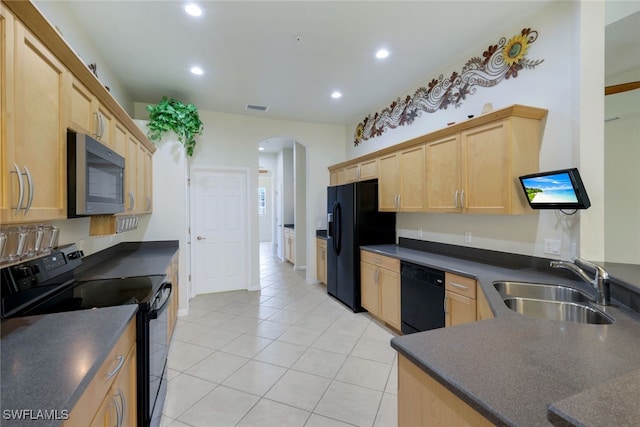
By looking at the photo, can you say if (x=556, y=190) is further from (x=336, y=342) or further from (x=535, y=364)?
(x=336, y=342)

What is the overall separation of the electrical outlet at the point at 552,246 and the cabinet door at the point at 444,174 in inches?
28.6

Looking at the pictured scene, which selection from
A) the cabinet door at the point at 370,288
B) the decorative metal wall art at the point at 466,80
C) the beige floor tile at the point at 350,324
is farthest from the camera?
the cabinet door at the point at 370,288

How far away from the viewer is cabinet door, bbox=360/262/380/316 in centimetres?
353

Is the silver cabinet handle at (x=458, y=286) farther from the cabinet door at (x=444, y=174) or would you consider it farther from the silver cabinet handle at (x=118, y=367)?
the silver cabinet handle at (x=118, y=367)

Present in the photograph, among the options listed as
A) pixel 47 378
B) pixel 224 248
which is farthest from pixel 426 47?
pixel 224 248

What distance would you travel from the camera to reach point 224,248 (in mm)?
4891

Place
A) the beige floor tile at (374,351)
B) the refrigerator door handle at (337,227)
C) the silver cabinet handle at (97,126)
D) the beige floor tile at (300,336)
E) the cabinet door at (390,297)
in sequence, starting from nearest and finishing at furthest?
the silver cabinet handle at (97,126) < the beige floor tile at (374,351) < the beige floor tile at (300,336) < the cabinet door at (390,297) < the refrigerator door handle at (337,227)

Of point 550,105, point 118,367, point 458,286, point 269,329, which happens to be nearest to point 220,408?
point 118,367

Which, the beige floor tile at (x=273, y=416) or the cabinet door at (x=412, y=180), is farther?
the cabinet door at (x=412, y=180)

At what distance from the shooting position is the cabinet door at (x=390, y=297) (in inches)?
125

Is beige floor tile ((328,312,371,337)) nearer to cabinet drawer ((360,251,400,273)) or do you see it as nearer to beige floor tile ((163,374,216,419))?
cabinet drawer ((360,251,400,273))

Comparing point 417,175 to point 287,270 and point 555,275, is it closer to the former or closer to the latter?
point 555,275

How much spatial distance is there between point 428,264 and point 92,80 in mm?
2955

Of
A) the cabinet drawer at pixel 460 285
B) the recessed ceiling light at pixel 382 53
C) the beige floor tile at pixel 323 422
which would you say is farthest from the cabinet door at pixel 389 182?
the beige floor tile at pixel 323 422
